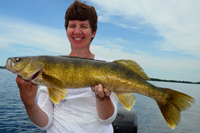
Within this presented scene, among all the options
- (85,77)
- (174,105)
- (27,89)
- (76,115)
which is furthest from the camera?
(76,115)

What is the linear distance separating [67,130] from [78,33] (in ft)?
6.74

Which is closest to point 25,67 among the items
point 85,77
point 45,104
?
point 45,104

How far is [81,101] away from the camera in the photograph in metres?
3.64

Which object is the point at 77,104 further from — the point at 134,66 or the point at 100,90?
the point at 134,66

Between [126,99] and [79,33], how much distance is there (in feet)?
5.72

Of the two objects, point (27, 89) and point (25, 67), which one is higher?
point (25, 67)

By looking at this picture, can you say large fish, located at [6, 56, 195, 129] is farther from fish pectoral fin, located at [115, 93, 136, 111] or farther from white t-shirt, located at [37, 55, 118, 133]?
white t-shirt, located at [37, 55, 118, 133]

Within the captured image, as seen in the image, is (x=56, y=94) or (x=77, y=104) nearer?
(x=56, y=94)

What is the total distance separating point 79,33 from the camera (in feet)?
12.5

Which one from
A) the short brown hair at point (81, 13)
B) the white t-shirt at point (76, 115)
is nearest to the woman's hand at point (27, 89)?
the white t-shirt at point (76, 115)

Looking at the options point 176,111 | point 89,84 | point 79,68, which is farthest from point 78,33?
point 176,111

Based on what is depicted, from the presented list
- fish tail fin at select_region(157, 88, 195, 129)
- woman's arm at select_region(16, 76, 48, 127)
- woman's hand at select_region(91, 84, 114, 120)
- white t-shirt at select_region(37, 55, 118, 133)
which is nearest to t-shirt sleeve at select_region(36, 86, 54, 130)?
white t-shirt at select_region(37, 55, 118, 133)

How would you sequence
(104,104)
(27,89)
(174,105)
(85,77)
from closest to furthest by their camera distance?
1. (27,89)
2. (85,77)
3. (174,105)
4. (104,104)

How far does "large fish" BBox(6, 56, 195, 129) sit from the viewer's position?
311 centimetres
